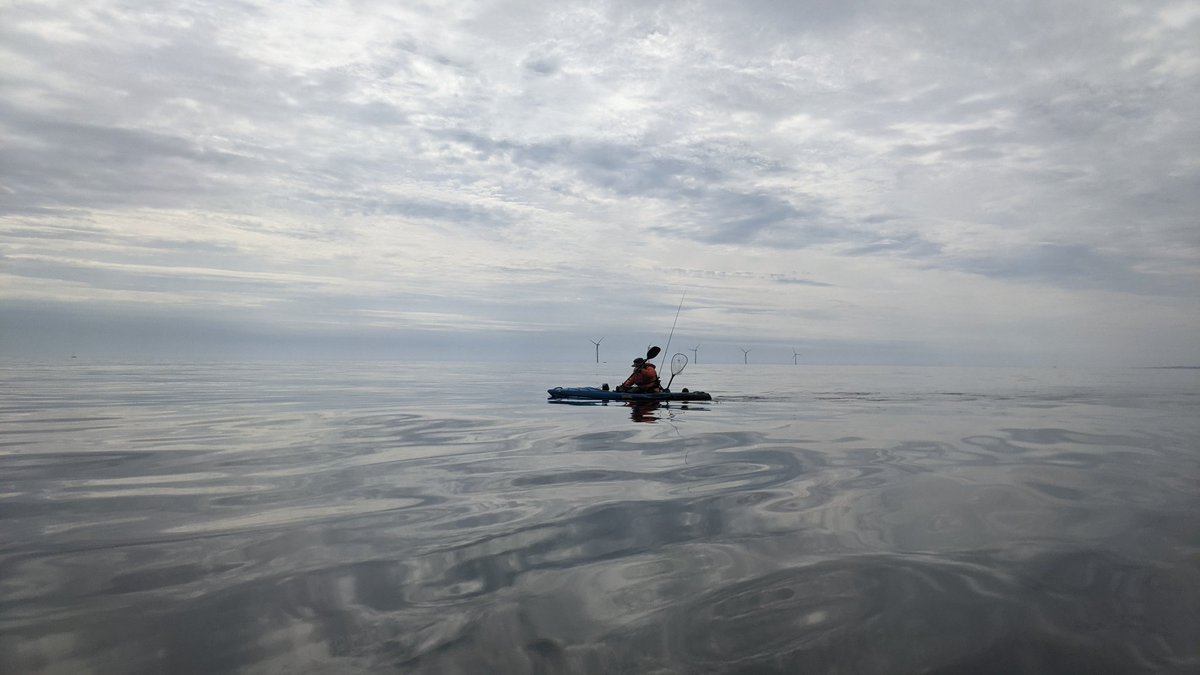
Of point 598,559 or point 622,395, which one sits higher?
point 622,395

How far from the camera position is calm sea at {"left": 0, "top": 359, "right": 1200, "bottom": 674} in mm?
4988

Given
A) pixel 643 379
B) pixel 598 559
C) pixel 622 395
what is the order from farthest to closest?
pixel 643 379 < pixel 622 395 < pixel 598 559

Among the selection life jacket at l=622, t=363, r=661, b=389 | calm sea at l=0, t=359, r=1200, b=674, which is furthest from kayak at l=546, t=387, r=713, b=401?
calm sea at l=0, t=359, r=1200, b=674

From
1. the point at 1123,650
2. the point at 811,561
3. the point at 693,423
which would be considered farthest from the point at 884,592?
the point at 693,423

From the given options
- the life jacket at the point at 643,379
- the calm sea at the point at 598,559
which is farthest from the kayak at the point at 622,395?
the calm sea at the point at 598,559

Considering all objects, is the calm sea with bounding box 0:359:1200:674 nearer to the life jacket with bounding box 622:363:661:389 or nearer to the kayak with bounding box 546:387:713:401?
the kayak with bounding box 546:387:713:401

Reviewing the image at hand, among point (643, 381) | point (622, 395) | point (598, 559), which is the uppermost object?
point (643, 381)

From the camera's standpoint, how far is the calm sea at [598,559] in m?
4.99

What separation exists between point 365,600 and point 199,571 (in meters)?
2.12

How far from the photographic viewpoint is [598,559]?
7.16 meters

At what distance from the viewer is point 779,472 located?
1248 centimetres

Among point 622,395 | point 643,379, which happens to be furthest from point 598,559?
point 643,379

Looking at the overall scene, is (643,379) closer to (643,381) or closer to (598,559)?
(643,381)

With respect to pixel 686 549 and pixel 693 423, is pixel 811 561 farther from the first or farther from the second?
pixel 693 423
